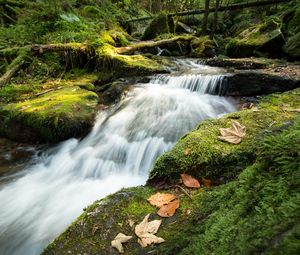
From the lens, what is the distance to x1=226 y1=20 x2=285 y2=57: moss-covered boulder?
9.45 metres

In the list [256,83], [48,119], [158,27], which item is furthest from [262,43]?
[48,119]

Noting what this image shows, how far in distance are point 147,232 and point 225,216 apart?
637 millimetres

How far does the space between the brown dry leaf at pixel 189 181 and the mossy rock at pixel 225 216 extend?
7 centimetres

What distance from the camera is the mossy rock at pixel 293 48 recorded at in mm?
8469

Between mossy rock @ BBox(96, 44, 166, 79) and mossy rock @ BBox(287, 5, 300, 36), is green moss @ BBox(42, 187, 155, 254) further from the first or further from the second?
mossy rock @ BBox(287, 5, 300, 36)

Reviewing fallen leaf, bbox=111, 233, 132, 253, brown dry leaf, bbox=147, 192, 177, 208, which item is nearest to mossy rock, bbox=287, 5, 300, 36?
brown dry leaf, bbox=147, 192, 177, 208

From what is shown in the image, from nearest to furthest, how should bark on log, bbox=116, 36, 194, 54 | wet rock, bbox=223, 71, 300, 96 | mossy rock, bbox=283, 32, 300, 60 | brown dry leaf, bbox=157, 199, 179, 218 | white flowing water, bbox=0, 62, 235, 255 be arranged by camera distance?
brown dry leaf, bbox=157, 199, 179, 218 → white flowing water, bbox=0, 62, 235, 255 → wet rock, bbox=223, 71, 300, 96 → mossy rock, bbox=283, 32, 300, 60 → bark on log, bbox=116, 36, 194, 54

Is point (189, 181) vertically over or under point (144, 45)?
under

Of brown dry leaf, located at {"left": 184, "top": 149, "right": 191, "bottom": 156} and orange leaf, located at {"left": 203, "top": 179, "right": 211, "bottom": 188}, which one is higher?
brown dry leaf, located at {"left": 184, "top": 149, "right": 191, "bottom": 156}

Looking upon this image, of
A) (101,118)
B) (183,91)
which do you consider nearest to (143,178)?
(101,118)

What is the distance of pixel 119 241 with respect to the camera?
6.67 ft

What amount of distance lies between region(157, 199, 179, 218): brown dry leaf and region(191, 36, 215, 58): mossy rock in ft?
32.8

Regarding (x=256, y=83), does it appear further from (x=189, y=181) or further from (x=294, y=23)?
(x=294, y=23)

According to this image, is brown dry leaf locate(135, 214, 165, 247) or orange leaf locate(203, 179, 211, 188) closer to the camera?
brown dry leaf locate(135, 214, 165, 247)
